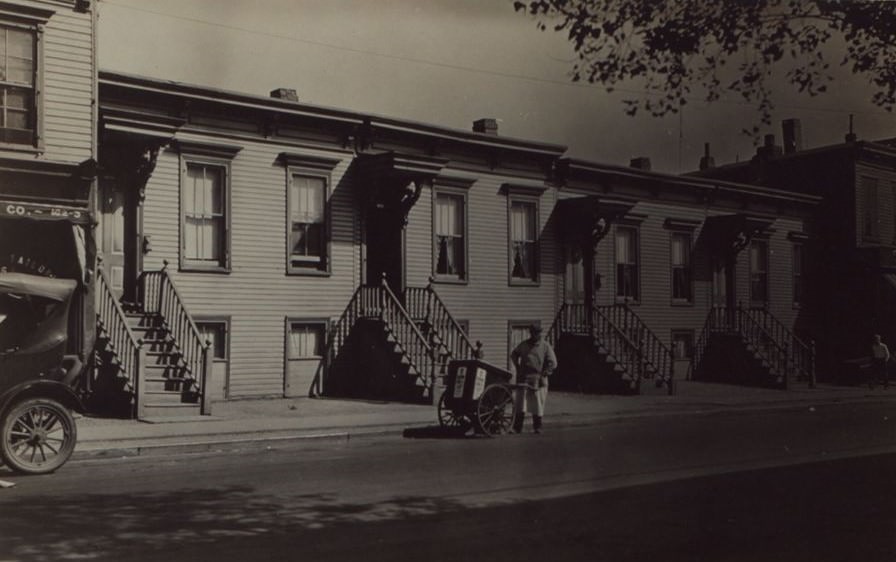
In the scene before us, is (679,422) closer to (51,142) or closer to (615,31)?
(615,31)

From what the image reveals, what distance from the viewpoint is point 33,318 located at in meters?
11.9

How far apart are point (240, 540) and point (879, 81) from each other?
8237 mm

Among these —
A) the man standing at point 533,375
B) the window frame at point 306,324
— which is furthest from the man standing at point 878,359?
the window frame at point 306,324

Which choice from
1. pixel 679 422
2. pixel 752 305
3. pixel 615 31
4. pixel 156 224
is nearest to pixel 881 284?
pixel 752 305

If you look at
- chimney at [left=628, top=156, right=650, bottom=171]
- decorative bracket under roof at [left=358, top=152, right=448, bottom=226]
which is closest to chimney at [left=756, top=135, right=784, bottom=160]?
chimney at [left=628, top=156, right=650, bottom=171]

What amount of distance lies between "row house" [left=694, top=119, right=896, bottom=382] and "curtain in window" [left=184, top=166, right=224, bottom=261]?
70.9 ft

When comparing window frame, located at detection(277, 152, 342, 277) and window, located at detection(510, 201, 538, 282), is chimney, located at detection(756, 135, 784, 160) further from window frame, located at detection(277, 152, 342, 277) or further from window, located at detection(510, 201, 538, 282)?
window frame, located at detection(277, 152, 342, 277)

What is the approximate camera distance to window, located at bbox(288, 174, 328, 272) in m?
21.1

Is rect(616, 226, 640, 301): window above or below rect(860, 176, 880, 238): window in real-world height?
below

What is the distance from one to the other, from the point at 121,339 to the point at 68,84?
448 cm

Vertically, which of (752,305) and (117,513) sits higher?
(752,305)

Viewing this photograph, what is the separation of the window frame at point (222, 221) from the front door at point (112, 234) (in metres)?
1.18

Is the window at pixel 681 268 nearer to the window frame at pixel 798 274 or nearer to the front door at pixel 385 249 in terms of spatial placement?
the window frame at pixel 798 274

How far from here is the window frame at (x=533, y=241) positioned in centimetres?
2527
